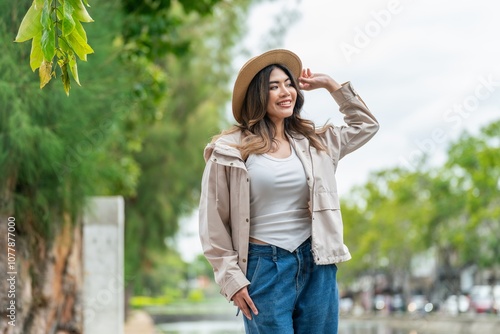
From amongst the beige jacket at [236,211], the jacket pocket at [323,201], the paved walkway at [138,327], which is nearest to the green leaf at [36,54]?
the beige jacket at [236,211]

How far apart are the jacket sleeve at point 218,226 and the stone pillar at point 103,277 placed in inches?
265

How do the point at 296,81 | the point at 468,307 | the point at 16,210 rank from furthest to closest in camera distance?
1. the point at 468,307
2. the point at 16,210
3. the point at 296,81

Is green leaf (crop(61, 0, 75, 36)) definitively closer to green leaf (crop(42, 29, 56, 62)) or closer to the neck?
green leaf (crop(42, 29, 56, 62))

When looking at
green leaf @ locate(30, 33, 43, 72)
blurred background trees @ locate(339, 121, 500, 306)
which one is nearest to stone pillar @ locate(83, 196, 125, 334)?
green leaf @ locate(30, 33, 43, 72)

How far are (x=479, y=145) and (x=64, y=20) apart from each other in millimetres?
28241

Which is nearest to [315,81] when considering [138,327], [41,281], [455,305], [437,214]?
[41,281]

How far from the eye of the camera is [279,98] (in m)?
3.55

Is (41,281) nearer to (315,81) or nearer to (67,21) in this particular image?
(315,81)

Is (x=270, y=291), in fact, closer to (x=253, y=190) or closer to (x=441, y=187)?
(x=253, y=190)

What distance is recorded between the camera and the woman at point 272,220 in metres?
3.31

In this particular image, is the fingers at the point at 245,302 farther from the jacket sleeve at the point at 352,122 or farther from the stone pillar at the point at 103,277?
the stone pillar at the point at 103,277

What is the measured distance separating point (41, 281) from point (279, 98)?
17.6 ft

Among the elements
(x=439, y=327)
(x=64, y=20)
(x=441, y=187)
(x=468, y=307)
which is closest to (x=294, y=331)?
(x=64, y=20)

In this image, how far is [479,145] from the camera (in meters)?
29.8
